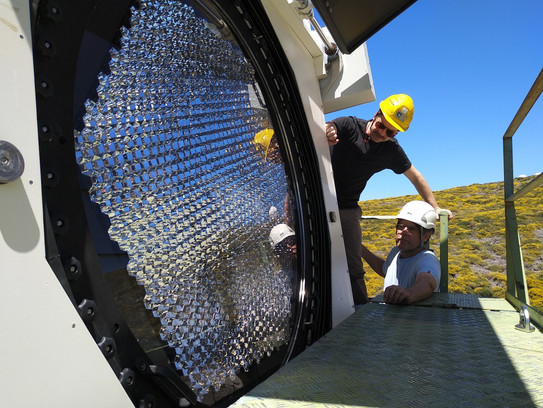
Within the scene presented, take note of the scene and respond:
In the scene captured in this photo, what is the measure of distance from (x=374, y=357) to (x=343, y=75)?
150 cm

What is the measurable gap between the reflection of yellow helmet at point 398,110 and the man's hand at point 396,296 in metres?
1.18

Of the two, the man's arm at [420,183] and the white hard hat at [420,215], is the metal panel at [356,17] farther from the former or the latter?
the man's arm at [420,183]

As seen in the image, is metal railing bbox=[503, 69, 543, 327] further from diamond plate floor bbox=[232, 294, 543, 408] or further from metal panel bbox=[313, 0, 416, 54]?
metal panel bbox=[313, 0, 416, 54]

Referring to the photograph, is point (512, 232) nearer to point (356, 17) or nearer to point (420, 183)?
point (420, 183)

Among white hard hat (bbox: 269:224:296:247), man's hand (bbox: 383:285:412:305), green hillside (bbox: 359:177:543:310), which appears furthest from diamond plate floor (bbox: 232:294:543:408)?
green hillside (bbox: 359:177:543:310)

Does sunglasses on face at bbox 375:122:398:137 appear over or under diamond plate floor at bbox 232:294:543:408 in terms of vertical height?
over

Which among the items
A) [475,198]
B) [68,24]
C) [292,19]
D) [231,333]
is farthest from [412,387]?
[475,198]

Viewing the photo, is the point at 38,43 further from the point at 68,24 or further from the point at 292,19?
the point at 292,19

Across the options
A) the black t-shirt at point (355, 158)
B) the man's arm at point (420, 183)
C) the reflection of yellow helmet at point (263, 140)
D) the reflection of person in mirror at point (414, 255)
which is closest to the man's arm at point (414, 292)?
the reflection of person in mirror at point (414, 255)

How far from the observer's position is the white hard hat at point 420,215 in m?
2.67

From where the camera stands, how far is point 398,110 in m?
2.73

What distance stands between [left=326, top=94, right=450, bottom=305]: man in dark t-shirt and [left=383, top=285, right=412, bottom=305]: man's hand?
82 centimetres

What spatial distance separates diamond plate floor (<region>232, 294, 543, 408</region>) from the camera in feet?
3.31

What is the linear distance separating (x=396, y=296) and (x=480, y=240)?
10573mm
